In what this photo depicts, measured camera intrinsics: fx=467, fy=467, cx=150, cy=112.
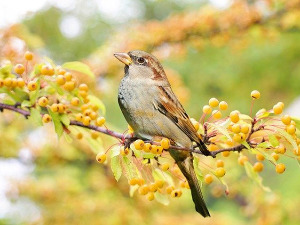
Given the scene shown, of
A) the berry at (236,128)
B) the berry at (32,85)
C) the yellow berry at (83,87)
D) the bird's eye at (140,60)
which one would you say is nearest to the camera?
the berry at (236,128)

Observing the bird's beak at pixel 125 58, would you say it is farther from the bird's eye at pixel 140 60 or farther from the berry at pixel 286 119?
the berry at pixel 286 119

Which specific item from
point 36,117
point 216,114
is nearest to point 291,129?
point 216,114

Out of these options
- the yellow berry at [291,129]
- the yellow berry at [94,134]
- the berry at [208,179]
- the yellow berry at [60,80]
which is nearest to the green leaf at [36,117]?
the yellow berry at [60,80]

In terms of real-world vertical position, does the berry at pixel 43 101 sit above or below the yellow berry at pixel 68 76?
below

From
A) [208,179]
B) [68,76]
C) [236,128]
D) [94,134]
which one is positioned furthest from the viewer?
[94,134]

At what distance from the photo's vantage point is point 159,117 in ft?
5.60

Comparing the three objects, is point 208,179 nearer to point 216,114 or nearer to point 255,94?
point 216,114

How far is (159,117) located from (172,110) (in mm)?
59

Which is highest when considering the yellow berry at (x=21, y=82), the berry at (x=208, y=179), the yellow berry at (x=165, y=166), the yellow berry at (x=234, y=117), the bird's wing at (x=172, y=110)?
the yellow berry at (x=21, y=82)

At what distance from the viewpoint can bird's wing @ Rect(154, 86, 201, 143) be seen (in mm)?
1639

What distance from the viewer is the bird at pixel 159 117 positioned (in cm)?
166

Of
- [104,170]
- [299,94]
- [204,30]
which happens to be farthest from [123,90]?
[299,94]

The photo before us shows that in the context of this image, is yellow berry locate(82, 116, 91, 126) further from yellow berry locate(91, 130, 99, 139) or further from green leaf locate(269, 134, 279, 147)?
→ green leaf locate(269, 134, 279, 147)

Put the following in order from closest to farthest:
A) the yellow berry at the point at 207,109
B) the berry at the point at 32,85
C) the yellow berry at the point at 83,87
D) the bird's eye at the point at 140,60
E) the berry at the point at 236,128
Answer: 1. the berry at the point at 236,128
2. the yellow berry at the point at 207,109
3. the berry at the point at 32,85
4. the yellow berry at the point at 83,87
5. the bird's eye at the point at 140,60
